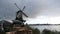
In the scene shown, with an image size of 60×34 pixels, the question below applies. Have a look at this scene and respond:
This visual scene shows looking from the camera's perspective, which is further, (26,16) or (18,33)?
(26,16)

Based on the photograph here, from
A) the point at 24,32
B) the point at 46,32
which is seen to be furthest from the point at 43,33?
the point at 24,32

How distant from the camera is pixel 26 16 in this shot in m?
37.5

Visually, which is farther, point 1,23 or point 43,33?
point 43,33

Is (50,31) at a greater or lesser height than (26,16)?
lesser

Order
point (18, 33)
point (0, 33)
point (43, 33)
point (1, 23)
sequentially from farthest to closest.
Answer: point (43, 33) < point (1, 23) < point (0, 33) < point (18, 33)

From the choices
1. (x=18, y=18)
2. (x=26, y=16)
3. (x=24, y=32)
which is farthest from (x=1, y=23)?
(x=24, y=32)

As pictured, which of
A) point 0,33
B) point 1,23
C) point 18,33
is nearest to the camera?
point 18,33

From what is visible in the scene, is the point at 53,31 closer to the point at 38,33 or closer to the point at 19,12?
the point at 38,33

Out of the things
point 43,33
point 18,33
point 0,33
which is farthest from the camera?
point 43,33

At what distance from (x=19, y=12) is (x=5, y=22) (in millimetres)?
4325

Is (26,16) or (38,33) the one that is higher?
(26,16)

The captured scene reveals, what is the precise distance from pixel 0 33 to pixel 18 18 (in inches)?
435

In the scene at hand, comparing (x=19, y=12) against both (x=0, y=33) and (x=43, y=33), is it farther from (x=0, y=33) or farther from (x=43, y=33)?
(x=0, y=33)

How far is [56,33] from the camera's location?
1403 inches
